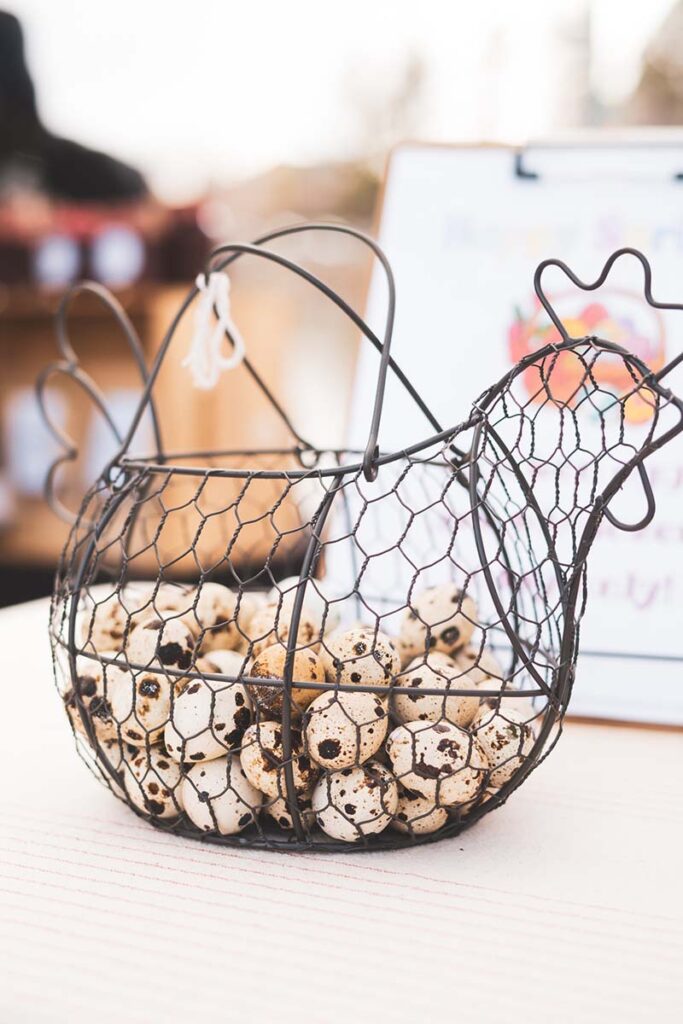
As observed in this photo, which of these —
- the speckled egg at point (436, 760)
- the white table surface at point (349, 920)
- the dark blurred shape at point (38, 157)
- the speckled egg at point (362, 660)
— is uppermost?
the dark blurred shape at point (38, 157)

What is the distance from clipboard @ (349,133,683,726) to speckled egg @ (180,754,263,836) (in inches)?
15.6

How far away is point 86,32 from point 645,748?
2.63m

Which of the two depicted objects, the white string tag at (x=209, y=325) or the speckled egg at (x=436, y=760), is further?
the white string tag at (x=209, y=325)

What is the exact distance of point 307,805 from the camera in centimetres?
54

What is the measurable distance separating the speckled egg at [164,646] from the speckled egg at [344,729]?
0.09 m

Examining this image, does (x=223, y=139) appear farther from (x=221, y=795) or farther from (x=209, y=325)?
(x=221, y=795)

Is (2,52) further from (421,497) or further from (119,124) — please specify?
(421,497)

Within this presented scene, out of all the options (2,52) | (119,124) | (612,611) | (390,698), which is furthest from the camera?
(119,124)

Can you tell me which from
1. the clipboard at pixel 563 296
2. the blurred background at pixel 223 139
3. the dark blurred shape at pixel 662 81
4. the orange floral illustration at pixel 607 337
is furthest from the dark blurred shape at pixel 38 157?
the orange floral illustration at pixel 607 337

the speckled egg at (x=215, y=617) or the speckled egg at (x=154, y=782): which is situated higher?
the speckled egg at (x=215, y=617)

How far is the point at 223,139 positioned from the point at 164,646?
8.79 feet

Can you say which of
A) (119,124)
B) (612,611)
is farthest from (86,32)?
(612,611)

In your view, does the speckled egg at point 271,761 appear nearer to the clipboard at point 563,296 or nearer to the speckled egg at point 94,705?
the speckled egg at point 94,705

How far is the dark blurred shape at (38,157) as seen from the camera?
2361mm
